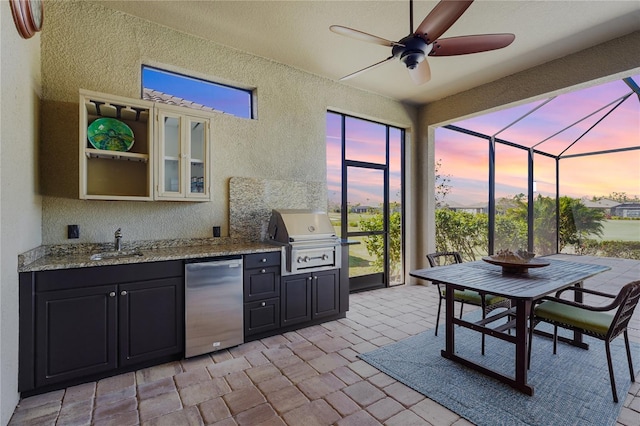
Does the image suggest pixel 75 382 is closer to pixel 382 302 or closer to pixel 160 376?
pixel 160 376

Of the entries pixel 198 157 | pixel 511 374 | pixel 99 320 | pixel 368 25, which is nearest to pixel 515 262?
pixel 511 374

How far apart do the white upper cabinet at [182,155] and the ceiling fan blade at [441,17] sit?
6.80ft

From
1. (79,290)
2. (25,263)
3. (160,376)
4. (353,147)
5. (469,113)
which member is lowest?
(160,376)

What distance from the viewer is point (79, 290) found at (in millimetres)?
2111

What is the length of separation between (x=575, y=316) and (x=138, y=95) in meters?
4.17

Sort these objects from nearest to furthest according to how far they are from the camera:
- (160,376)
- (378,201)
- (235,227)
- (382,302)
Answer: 1. (160,376)
2. (235,227)
3. (382,302)
4. (378,201)

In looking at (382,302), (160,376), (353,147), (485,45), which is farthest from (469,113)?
(160,376)

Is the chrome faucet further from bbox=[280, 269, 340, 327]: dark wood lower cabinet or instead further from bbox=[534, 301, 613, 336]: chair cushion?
bbox=[534, 301, 613, 336]: chair cushion

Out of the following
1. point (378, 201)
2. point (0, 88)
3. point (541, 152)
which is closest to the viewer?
point (0, 88)

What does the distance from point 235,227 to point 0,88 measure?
2076mm

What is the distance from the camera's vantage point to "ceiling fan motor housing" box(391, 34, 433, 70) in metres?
2.10

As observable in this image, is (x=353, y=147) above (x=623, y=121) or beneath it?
beneath

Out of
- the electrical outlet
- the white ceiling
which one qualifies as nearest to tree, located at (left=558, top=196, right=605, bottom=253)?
the white ceiling

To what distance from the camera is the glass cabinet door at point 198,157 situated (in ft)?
9.39
